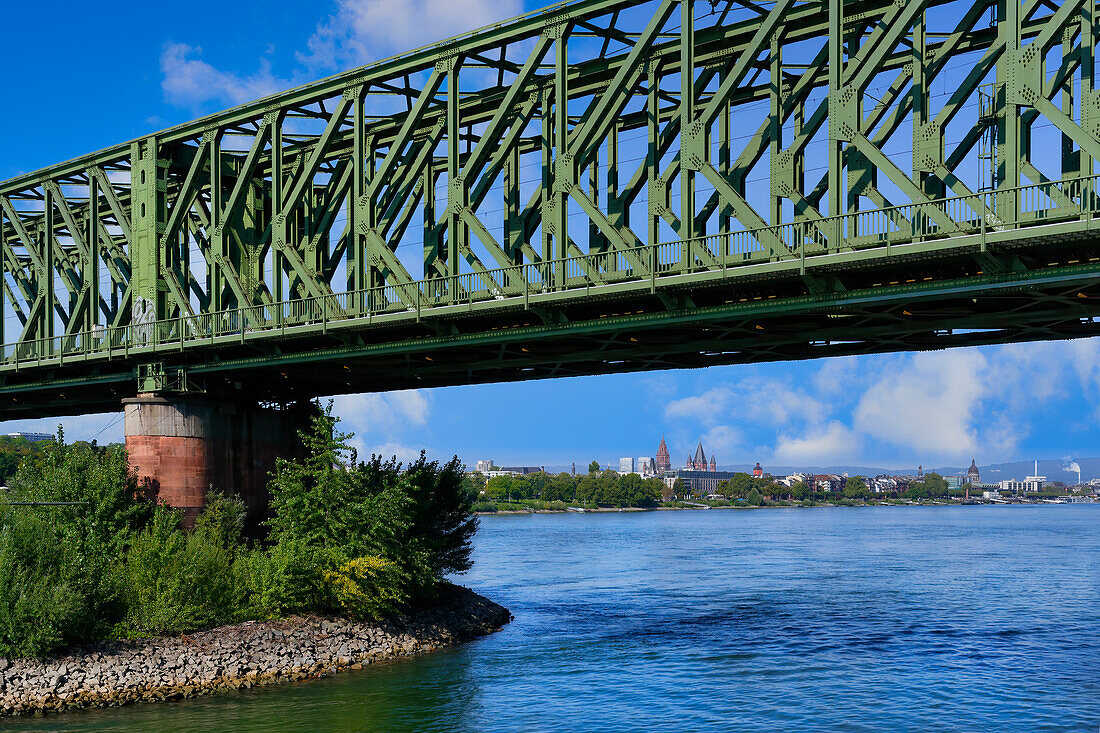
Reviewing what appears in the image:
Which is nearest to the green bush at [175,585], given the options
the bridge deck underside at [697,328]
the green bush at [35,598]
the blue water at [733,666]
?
the green bush at [35,598]

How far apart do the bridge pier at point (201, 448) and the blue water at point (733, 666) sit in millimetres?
12498

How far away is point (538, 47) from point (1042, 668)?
2614 cm

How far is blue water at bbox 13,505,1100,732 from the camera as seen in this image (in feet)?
98.4

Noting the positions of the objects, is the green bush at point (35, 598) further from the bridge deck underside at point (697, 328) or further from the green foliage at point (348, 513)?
the bridge deck underside at point (697, 328)

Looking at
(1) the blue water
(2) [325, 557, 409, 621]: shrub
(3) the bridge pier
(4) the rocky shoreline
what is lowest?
(1) the blue water

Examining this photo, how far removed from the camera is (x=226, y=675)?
33.8m

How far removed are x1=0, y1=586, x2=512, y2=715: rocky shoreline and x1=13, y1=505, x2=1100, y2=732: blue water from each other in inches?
37.0

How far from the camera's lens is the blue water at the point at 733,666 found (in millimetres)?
29984

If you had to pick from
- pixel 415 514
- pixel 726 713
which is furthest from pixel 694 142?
pixel 415 514

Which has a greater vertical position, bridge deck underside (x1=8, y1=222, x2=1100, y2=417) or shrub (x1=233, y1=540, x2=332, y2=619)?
bridge deck underside (x1=8, y1=222, x2=1100, y2=417)

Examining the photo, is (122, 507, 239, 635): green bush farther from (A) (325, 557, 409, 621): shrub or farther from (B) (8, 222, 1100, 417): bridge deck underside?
(B) (8, 222, 1100, 417): bridge deck underside

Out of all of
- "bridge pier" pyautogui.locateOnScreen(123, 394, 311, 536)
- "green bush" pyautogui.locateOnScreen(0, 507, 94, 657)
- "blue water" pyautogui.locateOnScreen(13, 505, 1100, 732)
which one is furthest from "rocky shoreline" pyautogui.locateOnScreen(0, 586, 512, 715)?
"bridge pier" pyautogui.locateOnScreen(123, 394, 311, 536)

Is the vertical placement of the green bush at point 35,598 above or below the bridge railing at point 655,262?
below

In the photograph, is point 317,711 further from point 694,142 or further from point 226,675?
point 694,142
